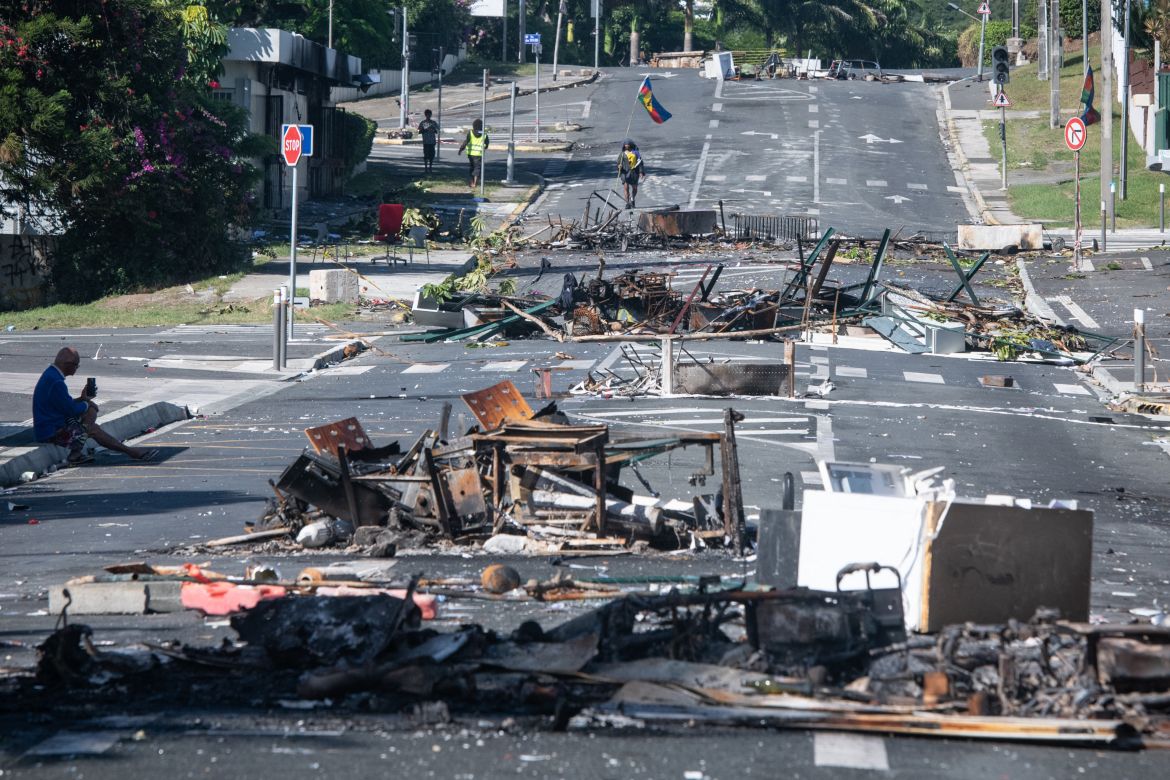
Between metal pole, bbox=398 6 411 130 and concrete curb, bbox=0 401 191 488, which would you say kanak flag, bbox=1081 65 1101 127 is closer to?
metal pole, bbox=398 6 411 130

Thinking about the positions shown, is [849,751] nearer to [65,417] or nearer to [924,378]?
[65,417]

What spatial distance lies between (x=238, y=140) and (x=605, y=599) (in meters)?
26.0

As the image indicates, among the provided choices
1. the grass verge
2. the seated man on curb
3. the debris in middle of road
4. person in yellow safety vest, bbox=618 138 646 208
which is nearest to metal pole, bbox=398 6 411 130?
person in yellow safety vest, bbox=618 138 646 208

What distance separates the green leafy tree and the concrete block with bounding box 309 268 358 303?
444cm

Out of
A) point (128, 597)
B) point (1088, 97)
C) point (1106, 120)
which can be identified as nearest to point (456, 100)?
point (1088, 97)

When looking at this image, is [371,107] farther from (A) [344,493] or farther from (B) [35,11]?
(A) [344,493]

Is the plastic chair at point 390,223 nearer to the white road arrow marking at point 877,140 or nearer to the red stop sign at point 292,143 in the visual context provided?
the red stop sign at point 292,143

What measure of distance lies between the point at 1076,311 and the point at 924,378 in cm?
805

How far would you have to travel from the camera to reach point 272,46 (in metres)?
37.1

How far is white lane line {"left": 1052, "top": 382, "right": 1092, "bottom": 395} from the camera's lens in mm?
20203

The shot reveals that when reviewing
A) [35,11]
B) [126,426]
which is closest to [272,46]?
[35,11]

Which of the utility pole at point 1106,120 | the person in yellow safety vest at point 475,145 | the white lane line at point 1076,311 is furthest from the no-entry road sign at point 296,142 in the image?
the utility pole at point 1106,120

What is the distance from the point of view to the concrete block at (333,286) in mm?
26750

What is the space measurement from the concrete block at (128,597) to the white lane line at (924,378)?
45.3 ft
